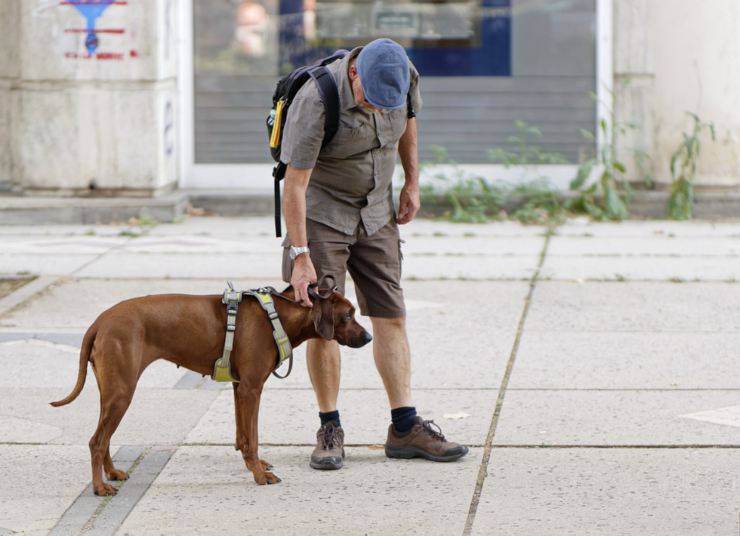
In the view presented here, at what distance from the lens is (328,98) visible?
203 inches

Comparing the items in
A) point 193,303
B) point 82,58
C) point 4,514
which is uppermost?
point 82,58

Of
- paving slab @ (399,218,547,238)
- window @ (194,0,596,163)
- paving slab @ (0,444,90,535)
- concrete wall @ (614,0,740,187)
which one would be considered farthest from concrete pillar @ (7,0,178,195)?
paving slab @ (0,444,90,535)

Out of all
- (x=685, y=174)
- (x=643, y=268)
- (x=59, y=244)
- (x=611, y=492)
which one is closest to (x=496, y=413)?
A: (x=611, y=492)

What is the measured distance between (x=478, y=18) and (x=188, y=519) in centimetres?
820

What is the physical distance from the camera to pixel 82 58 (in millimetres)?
11664

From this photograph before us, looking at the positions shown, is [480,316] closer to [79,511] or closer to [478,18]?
[79,511]

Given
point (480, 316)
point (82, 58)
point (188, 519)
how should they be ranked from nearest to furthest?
1. point (188, 519)
2. point (480, 316)
3. point (82, 58)

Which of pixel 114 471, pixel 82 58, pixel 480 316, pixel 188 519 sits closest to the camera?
pixel 188 519

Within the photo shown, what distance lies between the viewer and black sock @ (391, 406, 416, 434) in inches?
218

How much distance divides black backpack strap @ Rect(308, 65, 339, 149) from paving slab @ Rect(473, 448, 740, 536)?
4.88 ft

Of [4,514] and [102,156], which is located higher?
[102,156]

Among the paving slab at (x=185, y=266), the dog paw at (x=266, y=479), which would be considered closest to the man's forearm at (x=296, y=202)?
the dog paw at (x=266, y=479)

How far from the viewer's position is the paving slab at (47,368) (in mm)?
6773

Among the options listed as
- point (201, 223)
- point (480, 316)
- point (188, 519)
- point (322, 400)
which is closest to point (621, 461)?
point (322, 400)
